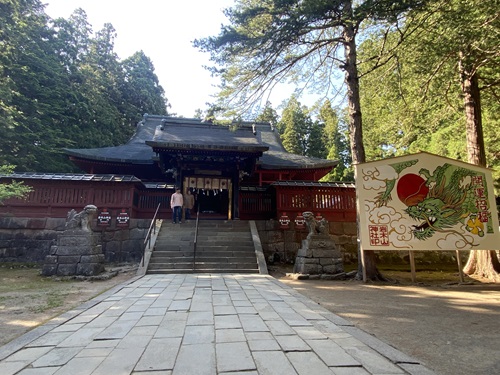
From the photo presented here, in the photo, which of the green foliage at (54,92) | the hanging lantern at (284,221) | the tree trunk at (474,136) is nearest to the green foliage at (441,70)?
the tree trunk at (474,136)

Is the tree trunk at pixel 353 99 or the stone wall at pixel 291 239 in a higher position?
the tree trunk at pixel 353 99

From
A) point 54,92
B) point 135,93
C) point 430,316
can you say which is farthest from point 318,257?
point 135,93

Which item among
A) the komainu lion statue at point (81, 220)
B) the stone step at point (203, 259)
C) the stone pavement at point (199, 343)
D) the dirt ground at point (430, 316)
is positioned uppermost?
the komainu lion statue at point (81, 220)

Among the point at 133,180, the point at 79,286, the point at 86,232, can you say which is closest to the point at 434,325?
the point at 79,286

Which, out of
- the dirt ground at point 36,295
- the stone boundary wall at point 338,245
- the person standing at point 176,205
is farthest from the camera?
the stone boundary wall at point 338,245

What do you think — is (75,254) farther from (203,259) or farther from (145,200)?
(145,200)

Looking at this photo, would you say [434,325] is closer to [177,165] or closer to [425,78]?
→ [425,78]

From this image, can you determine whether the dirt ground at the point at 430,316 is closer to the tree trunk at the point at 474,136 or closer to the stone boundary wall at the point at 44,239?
the tree trunk at the point at 474,136

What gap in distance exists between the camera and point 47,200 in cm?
1014

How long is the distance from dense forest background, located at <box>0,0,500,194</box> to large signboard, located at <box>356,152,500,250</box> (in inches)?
132

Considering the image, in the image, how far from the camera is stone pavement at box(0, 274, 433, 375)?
6.95 ft

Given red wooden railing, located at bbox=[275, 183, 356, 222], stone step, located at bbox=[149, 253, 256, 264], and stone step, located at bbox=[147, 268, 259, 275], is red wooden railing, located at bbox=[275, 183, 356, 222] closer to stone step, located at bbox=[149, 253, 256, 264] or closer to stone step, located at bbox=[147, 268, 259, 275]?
stone step, located at bbox=[149, 253, 256, 264]

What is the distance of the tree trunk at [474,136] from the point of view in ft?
26.7

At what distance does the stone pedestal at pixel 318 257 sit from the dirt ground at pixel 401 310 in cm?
47
